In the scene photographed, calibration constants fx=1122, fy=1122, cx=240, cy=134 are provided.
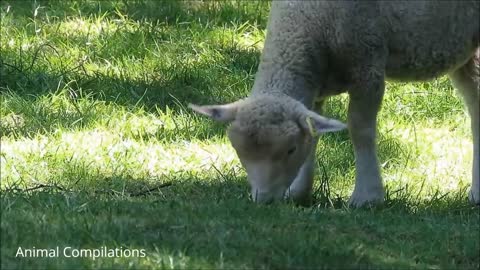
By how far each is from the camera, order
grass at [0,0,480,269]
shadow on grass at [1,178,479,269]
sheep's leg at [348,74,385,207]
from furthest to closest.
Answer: sheep's leg at [348,74,385,207] < grass at [0,0,480,269] < shadow on grass at [1,178,479,269]

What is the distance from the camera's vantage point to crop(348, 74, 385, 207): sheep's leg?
271 inches

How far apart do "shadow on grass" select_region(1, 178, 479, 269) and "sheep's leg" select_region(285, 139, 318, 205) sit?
1.81ft

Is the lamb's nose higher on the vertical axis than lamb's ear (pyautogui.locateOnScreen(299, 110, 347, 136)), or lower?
lower

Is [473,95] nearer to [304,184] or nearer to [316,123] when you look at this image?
[304,184]

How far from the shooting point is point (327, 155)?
8.40m

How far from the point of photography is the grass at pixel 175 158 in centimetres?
555

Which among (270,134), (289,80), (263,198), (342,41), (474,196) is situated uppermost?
(342,41)

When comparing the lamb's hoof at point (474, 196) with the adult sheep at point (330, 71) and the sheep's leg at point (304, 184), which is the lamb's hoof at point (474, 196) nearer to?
the adult sheep at point (330, 71)

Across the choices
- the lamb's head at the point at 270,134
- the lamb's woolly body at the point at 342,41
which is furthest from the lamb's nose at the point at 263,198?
the lamb's woolly body at the point at 342,41

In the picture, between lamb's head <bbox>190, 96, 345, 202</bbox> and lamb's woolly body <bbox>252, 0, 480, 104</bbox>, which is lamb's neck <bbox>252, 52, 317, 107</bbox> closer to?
lamb's woolly body <bbox>252, 0, 480, 104</bbox>

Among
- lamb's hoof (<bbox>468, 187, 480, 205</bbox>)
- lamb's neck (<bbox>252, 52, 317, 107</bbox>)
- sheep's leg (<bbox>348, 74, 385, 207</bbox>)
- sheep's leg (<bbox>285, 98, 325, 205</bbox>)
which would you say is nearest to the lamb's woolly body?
lamb's neck (<bbox>252, 52, 317, 107</bbox>)

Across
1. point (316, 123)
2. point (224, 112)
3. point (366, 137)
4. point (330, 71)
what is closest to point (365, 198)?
point (366, 137)

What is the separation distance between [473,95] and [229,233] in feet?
8.84

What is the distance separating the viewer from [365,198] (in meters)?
7.12
